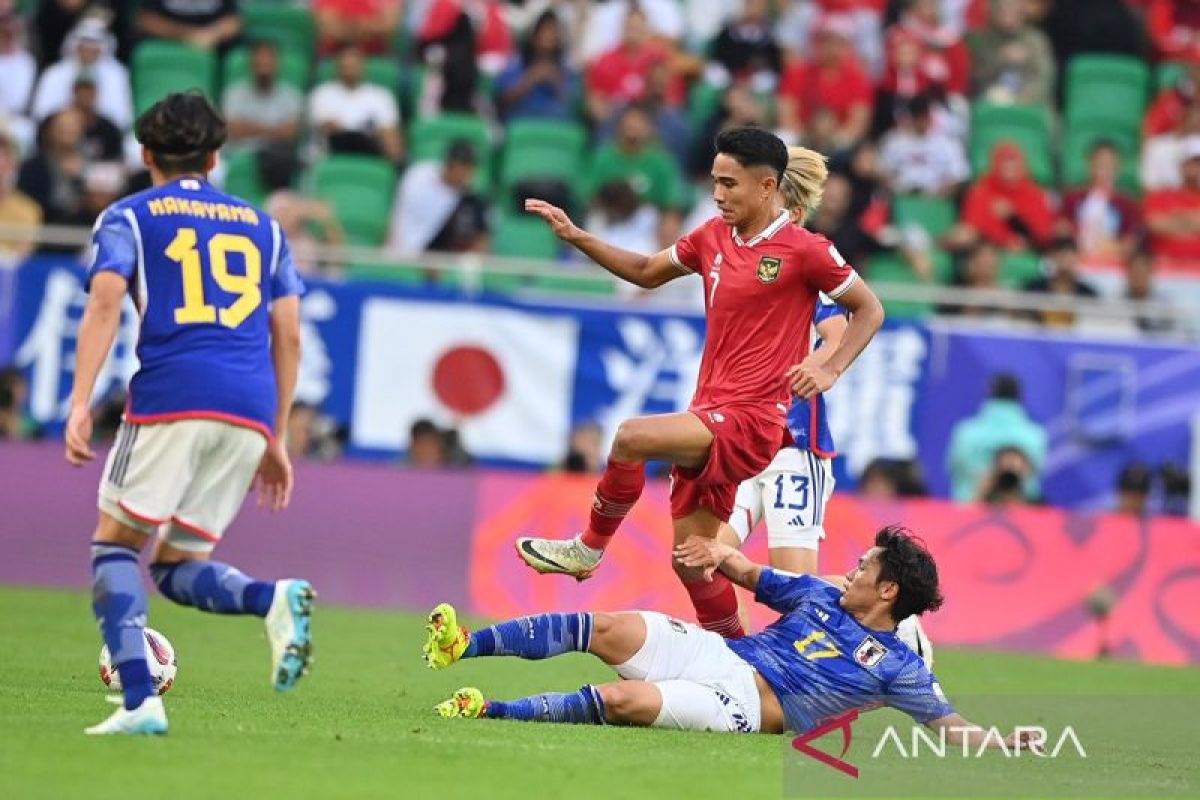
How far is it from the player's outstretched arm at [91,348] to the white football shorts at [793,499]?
3939 millimetres

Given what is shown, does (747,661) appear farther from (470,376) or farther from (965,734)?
(470,376)

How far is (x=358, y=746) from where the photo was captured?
8055 mm

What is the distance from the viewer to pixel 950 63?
22.1 meters

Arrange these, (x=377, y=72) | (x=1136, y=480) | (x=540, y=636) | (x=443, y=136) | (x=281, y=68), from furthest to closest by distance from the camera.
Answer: (x=377, y=72) < (x=281, y=68) < (x=443, y=136) < (x=1136, y=480) < (x=540, y=636)

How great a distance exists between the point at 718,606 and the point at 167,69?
1155cm

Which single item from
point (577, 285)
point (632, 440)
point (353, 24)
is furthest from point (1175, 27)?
point (632, 440)

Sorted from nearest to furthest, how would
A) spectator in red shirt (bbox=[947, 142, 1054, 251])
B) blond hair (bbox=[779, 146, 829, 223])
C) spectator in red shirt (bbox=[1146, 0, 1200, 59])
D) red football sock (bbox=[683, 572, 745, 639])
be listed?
red football sock (bbox=[683, 572, 745, 639]) → blond hair (bbox=[779, 146, 829, 223]) → spectator in red shirt (bbox=[947, 142, 1054, 251]) → spectator in red shirt (bbox=[1146, 0, 1200, 59])

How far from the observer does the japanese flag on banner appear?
1730cm

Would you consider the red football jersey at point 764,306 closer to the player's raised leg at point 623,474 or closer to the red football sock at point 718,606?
the player's raised leg at point 623,474

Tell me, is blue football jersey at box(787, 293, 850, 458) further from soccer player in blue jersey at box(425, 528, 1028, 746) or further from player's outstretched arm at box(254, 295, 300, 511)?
player's outstretched arm at box(254, 295, 300, 511)

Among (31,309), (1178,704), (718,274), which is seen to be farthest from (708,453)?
(31,309)

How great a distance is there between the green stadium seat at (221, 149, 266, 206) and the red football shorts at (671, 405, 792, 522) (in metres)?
9.72

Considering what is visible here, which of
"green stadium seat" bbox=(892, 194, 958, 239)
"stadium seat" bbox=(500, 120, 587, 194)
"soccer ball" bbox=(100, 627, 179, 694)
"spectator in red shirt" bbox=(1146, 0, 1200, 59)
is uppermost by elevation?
"spectator in red shirt" bbox=(1146, 0, 1200, 59)

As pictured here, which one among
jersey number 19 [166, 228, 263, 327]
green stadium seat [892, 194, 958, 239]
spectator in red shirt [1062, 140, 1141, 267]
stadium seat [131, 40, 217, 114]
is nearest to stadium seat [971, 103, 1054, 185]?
spectator in red shirt [1062, 140, 1141, 267]
